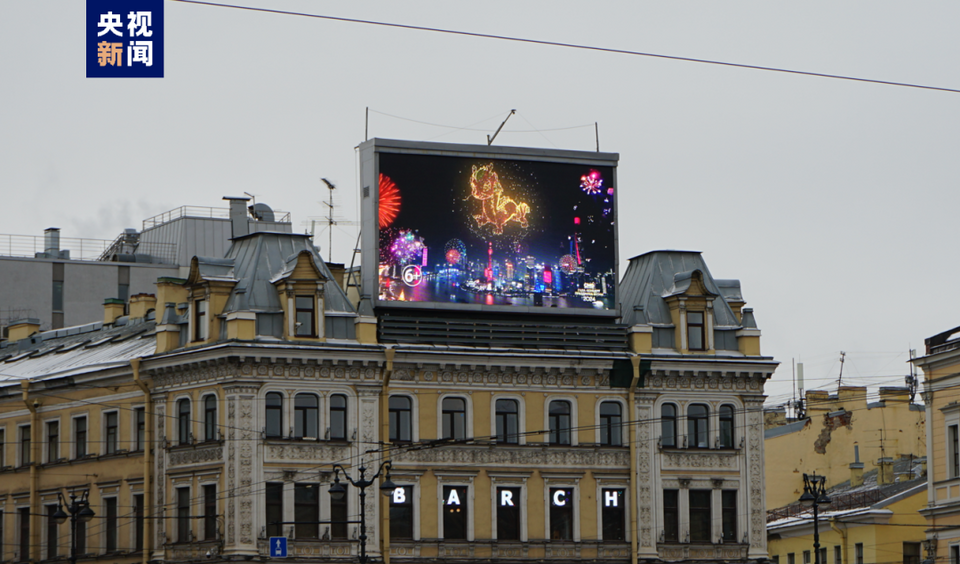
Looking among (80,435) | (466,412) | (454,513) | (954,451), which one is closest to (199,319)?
(80,435)

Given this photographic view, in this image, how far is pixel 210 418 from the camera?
64250mm

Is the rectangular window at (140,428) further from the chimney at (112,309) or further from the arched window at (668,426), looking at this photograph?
the arched window at (668,426)

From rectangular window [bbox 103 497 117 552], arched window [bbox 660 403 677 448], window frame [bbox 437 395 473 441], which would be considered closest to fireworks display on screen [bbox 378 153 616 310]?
window frame [bbox 437 395 473 441]

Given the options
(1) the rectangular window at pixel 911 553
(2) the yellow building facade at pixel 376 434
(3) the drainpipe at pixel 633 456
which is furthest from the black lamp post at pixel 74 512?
(1) the rectangular window at pixel 911 553

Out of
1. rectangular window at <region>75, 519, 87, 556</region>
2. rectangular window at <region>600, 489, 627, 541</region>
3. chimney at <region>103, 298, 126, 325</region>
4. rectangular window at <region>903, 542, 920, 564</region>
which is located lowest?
rectangular window at <region>903, 542, 920, 564</region>

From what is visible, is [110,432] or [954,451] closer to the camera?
[954,451]

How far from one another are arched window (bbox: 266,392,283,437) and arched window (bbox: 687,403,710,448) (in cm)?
1390

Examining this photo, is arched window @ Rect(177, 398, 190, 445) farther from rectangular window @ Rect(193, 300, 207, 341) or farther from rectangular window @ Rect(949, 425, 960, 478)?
rectangular window @ Rect(949, 425, 960, 478)

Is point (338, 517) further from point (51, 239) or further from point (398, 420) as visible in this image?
point (51, 239)

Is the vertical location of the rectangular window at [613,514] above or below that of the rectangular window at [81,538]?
above

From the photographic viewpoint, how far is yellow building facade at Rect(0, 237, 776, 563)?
63.6 metres

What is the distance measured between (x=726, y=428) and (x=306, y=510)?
14683 mm

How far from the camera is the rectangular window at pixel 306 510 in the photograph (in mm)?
63375

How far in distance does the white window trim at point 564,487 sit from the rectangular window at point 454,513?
8.90ft
